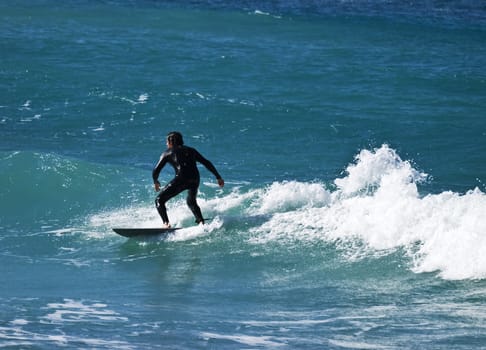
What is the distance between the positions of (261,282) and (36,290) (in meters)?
2.81

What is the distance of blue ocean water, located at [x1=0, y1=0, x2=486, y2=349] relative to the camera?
11477mm

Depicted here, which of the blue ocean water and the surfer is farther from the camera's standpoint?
the surfer

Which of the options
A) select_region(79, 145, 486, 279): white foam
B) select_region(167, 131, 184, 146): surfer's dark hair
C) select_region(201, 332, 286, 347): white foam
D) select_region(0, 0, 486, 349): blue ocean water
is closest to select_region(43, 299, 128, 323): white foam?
select_region(0, 0, 486, 349): blue ocean water

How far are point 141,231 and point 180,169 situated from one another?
116cm

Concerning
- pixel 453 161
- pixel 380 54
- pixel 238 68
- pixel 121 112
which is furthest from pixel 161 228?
pixel 380 54

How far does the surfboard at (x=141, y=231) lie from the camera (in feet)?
49.0

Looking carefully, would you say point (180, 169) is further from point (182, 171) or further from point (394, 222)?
point (394, 222)

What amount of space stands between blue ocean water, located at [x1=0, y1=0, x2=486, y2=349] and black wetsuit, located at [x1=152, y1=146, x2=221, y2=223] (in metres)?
0.64

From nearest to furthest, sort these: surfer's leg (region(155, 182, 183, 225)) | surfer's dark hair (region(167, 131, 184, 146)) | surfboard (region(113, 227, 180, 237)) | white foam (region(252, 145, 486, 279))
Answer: white foam (region(252, 145, 486, 279))
surfer's dark hair (region(167, 131, 184, 146))
surfer's leg (region(155, 182, 183, 225))
surfboard (region(113, 227, 180, 237))

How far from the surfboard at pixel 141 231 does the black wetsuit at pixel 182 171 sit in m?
0.25

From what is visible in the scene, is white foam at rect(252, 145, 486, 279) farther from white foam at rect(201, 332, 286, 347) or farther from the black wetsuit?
white foam at rect(201, 332, 286, 347)

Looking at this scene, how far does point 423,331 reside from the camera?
1062 cm

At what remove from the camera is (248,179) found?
18875mm

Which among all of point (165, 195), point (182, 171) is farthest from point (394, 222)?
point (165, 195)
